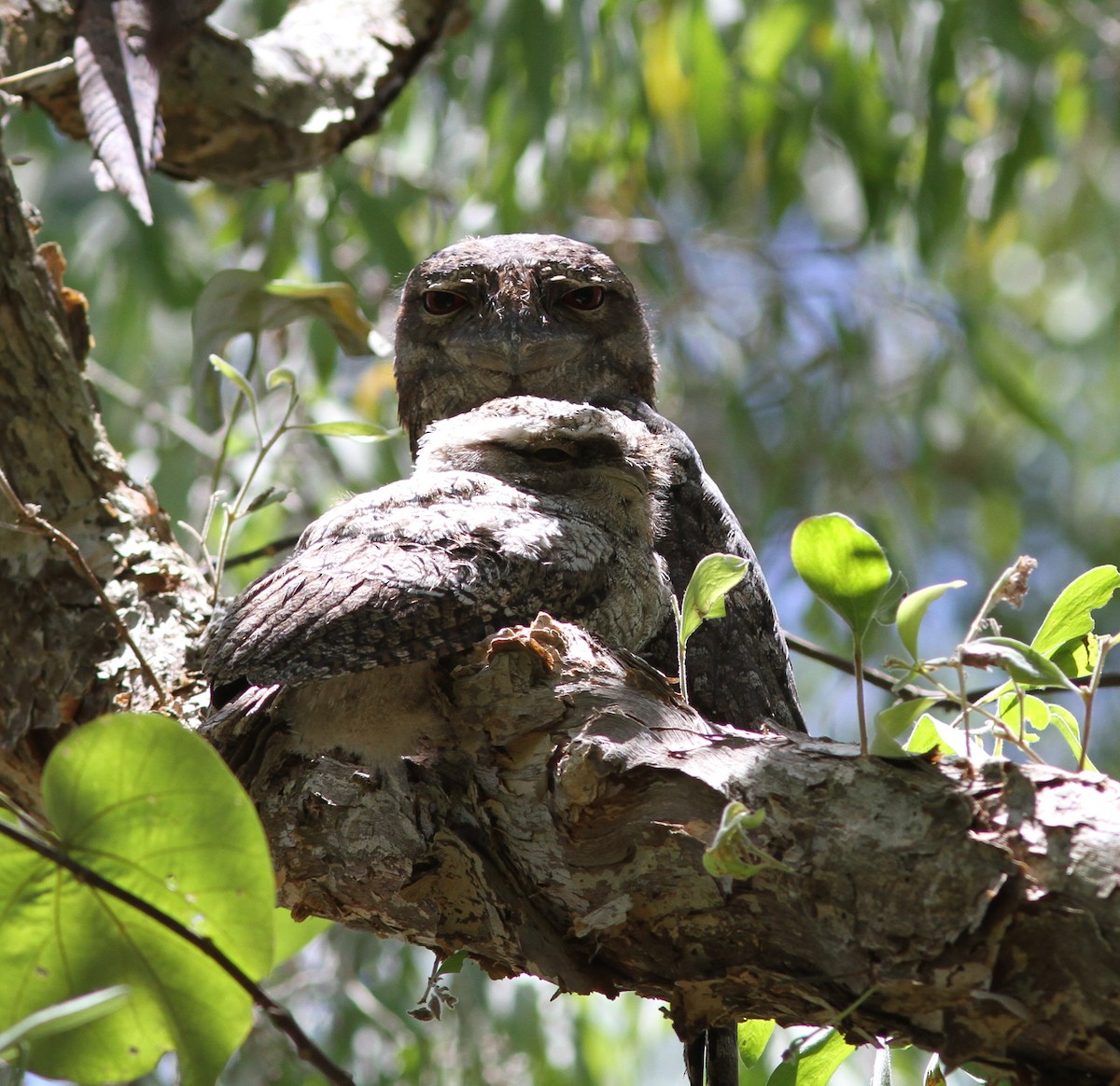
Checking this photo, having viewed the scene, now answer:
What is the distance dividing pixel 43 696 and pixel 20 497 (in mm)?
321

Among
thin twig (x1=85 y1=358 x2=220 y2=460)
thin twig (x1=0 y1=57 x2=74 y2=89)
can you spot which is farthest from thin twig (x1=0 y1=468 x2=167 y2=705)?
thin twig (x1=85 y1=358 x2=220 y2=460)

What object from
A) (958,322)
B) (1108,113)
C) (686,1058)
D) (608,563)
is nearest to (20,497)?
(608,563)

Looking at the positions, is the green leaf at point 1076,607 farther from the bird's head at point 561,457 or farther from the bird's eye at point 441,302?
the bird's eye at point 441,302

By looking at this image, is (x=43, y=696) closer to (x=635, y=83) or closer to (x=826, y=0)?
A: (x=635, y=83)

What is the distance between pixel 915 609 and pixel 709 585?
29cm

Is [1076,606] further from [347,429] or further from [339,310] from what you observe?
[339,310]

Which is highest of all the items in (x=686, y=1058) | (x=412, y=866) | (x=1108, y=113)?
(x=1108, y=113)

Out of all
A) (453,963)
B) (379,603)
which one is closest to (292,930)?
(453,963)

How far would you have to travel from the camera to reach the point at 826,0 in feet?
13.9

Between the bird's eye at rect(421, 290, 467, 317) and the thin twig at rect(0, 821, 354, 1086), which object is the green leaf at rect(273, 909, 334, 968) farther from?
the bird's eye at rect(421, 290, 467, 317)

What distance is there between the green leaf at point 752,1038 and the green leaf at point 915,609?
659 mm

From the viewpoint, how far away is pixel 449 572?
1541 mm

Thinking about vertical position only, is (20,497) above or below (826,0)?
below

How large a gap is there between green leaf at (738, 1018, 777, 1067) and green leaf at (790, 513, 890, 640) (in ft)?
2.09
